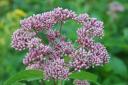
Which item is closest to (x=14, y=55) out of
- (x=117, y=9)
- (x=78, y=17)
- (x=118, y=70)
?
(x=118, y=70)

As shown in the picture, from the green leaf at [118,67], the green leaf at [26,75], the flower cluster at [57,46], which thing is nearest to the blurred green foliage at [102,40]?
the green leaf at [118,67]

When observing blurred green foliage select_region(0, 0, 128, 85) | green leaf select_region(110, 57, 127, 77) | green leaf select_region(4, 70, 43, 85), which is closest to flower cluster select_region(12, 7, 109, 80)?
green leaf select_region(4, 70, 43, 85)

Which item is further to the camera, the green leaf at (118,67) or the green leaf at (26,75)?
the green leaf at (118,67)

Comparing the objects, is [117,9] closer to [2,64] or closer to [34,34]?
[2,64]

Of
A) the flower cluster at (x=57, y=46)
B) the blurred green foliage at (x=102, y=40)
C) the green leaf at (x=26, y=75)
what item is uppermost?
the blurred green foliage at (x=102, y=40)

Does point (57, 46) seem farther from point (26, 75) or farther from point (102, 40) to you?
point (102, 40)

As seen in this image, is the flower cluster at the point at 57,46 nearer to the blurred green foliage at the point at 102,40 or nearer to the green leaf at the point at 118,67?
the blurred green foliage at the point at 102,40

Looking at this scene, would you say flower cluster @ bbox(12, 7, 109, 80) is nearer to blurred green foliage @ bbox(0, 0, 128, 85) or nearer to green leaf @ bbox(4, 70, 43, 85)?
green leaf @ bbox(4, 70, 43, 85)
